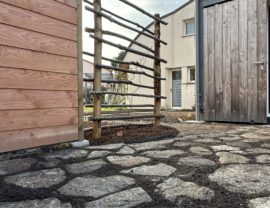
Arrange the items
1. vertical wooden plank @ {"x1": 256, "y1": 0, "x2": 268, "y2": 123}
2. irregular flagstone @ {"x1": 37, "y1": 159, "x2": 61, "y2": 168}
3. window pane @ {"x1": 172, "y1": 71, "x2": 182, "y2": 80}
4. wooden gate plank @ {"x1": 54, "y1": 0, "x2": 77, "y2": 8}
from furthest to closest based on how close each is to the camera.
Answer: window pane @ {"x1": 172, "y1": 71, "x2": 182, "y2": 80}
vertical wooden plank @ {"x1": 256, "y1": 0, "x2": 268, "y2": 123}
wooden gate plank @ {"x1": 54, "y1": 0, "x2": 77, "y2": 8}
irregular flagstone @ {"x1": 37, "y1": 159, "x2": 61, "y2": 168}

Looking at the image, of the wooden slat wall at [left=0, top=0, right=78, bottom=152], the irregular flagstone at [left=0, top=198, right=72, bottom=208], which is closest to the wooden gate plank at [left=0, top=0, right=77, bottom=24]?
the wooden slat wall at [left=0, top=0, right=78, bottom=152]

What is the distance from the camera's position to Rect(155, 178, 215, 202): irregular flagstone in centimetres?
149

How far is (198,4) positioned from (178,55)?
6739 mm

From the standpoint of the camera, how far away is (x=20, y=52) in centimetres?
Answer: 222

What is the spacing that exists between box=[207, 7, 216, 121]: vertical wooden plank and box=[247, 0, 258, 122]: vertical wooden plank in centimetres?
64

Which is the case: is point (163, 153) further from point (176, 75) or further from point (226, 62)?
point (176, 75)

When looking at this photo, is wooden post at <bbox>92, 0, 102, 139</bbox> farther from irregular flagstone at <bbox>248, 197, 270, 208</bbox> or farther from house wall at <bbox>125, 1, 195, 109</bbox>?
house wall at <bbox>125, 1, 195, 109</bbox>

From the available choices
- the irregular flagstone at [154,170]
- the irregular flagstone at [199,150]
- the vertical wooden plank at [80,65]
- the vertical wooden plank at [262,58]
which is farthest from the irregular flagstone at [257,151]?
the vertical wooden plank at [262,58]

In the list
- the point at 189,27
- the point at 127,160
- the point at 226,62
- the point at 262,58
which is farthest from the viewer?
the point at 189,27

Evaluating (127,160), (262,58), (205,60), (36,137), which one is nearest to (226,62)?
(205,60)

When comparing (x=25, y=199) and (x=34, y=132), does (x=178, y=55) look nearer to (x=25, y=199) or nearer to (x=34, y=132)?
(x=34, y=132)

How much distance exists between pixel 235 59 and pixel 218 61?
0.31 m

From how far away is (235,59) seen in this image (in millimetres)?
4973

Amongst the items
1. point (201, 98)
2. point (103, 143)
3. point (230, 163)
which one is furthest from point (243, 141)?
point (201, 98)
